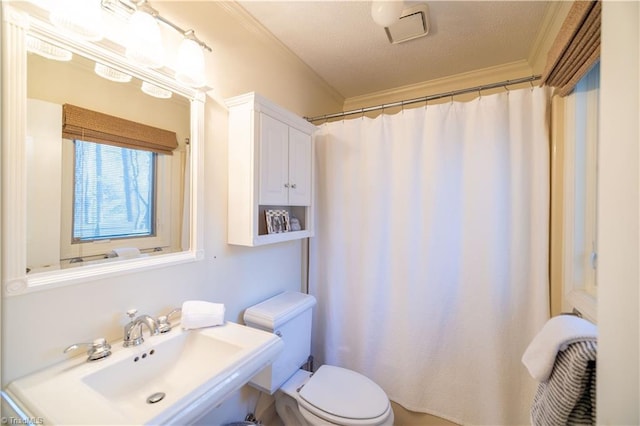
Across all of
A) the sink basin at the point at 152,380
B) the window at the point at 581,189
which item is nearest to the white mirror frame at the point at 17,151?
the sink basin at the point at 152,380

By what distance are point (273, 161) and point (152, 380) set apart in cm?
108

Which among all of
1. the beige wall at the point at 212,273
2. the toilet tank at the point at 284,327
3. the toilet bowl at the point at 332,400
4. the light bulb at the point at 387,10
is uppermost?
the light bulb at the point at 387,10

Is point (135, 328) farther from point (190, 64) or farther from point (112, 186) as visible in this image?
point (190, 64)

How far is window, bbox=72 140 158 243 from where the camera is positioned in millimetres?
877

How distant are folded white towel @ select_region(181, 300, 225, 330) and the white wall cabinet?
341mm

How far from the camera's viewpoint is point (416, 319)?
5.29ft

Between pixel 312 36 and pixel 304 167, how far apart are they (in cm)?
81

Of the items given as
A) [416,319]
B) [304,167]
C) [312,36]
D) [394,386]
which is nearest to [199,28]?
[312,36]

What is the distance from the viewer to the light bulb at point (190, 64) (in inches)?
42.1

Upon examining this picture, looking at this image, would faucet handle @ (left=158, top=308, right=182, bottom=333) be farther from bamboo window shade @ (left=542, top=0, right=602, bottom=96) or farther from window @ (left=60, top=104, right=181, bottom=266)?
bamboo window shade @ (left=542, top=0, right=602, bottom=96)

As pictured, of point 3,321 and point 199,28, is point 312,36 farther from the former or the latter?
point 3,321

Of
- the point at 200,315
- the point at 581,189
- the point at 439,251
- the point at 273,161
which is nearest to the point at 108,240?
the point at 200,315

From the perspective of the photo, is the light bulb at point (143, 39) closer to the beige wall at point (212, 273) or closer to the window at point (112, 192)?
the beige wall at point (212, 273)

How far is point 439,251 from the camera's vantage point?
5.14ft
